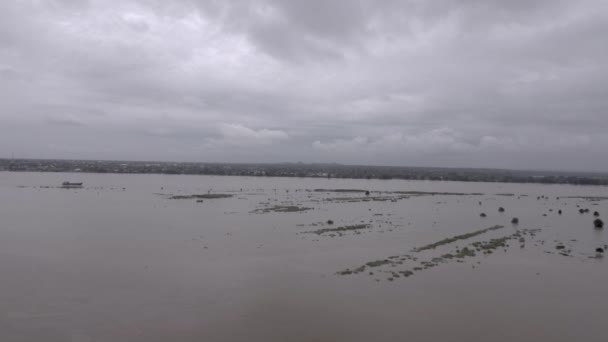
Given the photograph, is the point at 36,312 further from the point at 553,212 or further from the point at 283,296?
the point at 553,212

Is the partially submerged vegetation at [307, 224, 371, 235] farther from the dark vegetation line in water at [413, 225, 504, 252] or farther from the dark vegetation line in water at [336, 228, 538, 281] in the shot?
the dark vegetation line in water at [336, 228, 538, 281]

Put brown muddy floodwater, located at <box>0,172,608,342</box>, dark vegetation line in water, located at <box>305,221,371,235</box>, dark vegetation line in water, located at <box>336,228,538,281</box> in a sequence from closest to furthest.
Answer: brown muddy floodwater, located at <box>0,172,608,342</box>, dark vegetation line in water, located at <box>336,228,538,281</box>, dark vegetation line in water, located at <box>305,221,371,235</box>

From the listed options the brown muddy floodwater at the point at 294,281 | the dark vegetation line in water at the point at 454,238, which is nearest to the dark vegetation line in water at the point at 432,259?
the brown muddy floodwater at the point at 294,281

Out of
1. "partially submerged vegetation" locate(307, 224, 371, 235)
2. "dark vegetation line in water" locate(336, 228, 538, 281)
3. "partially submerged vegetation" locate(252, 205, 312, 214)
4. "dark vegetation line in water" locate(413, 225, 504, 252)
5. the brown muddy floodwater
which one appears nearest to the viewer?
the brown muddy floodwater

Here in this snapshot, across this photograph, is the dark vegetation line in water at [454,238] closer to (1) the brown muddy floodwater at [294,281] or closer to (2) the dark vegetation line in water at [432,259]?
(1) the brown muddy floodwater at [294,281]

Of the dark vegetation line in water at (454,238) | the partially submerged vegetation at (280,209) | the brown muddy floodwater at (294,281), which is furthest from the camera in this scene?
the partially submerged vegetation at (280,209)

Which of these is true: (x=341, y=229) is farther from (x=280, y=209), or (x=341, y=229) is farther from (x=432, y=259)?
(x=280, y=209)

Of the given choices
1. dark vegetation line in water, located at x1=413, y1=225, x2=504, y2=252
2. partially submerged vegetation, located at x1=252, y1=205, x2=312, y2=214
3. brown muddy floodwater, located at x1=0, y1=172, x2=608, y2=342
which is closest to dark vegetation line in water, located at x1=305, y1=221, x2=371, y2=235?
brown muddy floodwater, located at x1=0, y1=172, x2=608, y2=342

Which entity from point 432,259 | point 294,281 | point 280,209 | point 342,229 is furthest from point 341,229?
point 294,281
